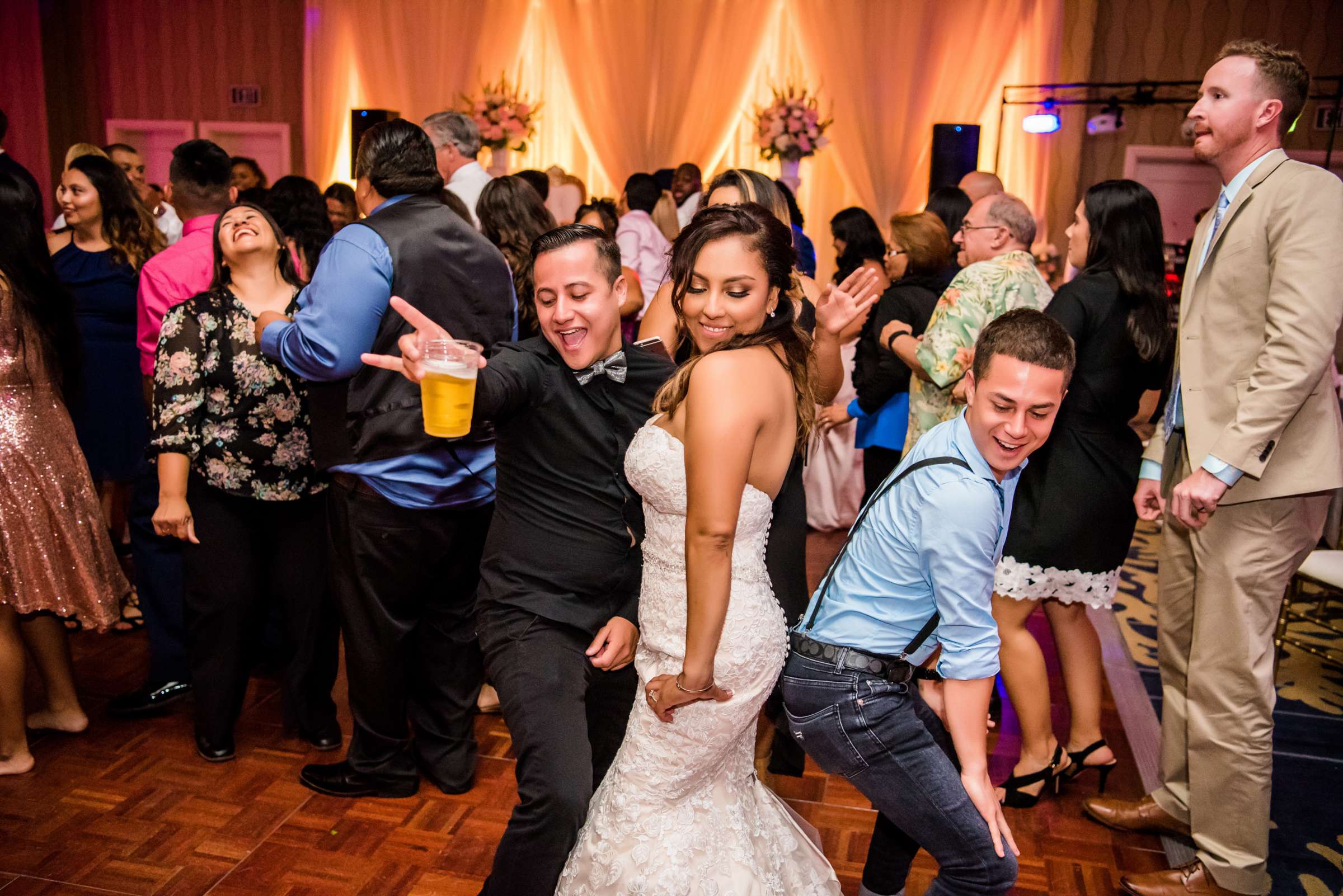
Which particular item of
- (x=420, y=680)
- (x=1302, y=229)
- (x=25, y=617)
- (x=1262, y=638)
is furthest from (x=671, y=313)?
(x=25, y=617)

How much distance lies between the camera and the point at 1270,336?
204cm

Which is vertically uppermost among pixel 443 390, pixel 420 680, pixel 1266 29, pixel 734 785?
pixel 1266 29

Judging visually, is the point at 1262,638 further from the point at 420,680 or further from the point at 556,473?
the point at 420,680

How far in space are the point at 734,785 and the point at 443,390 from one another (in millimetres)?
839

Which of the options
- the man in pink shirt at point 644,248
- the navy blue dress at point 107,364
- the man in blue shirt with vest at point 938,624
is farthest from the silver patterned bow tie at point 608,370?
the man in pink shirt at point 644,248

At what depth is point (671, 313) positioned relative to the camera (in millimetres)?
2486

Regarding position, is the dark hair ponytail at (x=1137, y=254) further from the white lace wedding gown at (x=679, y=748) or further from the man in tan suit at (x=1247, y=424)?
the white lace wedding gown at (x=679, y=748)

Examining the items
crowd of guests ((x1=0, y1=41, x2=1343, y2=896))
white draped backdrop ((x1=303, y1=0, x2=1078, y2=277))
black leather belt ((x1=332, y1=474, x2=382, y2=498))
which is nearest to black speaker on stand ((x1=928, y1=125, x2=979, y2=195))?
white draped backdrop ((x1=303, y1=0, x2=1078, y2=277))

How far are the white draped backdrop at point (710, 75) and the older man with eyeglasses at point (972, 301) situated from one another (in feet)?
18.6

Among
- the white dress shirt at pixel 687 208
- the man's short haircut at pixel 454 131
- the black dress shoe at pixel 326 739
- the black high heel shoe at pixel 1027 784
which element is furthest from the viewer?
the white dress shirt at pixel 687 208

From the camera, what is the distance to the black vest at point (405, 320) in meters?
2.36

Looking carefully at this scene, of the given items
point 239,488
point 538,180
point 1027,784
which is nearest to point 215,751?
point 239,488

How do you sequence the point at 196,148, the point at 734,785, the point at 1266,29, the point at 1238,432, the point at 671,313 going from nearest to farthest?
the point at 734,785 → the point at 1238,432 → the point at 671,313 → the point at 196,148 → the point at 1266,29

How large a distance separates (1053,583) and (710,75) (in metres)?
7.64
